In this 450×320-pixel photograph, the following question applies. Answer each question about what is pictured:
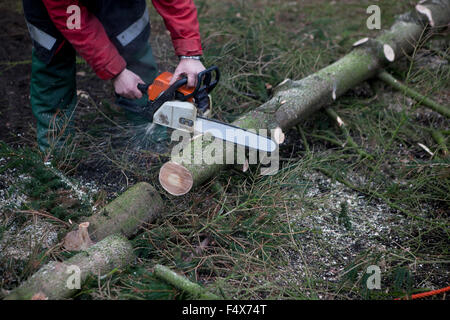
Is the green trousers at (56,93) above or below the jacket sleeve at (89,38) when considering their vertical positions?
below

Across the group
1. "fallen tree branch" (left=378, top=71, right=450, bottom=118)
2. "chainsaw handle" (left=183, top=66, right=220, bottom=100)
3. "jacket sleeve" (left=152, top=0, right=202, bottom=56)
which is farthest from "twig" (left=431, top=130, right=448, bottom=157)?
"jacket sleeve" (left=152, top=0, right=202, bottom=56)

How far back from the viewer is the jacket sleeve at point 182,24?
2.40 metres

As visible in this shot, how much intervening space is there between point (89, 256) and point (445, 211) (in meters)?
2.07

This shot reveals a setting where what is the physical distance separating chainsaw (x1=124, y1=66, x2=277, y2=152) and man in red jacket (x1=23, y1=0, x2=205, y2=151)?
73mm

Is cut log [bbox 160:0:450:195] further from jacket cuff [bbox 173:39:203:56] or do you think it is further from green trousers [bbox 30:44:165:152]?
green trousers [bbox 30:44:165:152]

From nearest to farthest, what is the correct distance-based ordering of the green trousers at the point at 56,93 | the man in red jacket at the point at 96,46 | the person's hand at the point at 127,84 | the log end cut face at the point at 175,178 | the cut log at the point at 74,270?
1. the cut log at the point at 74,270
2. the log end cut face at the point at 175,178
3. the man in red jacket at the point at 96,46
4. the person's hand at the point at 127,84
5. the green trousers at the point at 56,93

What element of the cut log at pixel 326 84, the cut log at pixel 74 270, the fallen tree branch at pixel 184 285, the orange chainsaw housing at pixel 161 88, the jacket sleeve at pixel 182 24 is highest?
the jacket sleeve at pixel 182 24

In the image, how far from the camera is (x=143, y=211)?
214 cm

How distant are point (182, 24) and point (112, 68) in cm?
50

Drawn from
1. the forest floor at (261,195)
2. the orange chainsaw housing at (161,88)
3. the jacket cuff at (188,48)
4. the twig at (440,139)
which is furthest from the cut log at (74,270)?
the twig at (440,139)

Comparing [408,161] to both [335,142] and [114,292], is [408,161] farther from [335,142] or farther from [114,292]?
[114,292]

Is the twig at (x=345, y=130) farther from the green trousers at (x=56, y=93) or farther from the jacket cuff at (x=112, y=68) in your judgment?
the jacket cuff at (x=112, y=68)

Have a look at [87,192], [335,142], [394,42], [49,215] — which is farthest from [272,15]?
[49,215]

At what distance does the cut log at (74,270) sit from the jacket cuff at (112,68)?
0.98 metres
